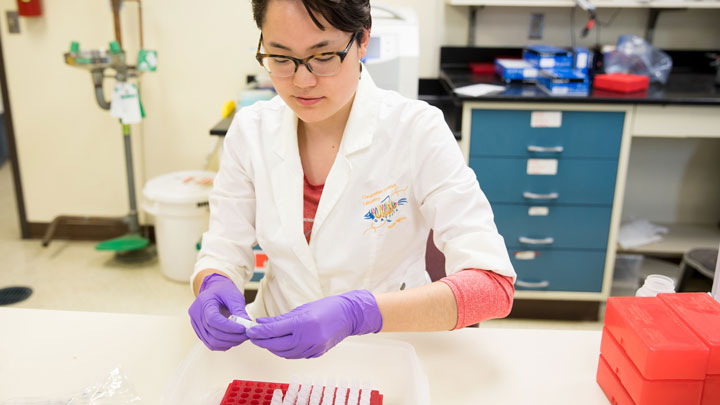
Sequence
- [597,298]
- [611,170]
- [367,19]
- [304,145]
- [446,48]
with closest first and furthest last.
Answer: [367,19] < [304,145] < [611,170] < [597,298] < [446,48]

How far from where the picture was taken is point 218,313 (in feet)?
3.11

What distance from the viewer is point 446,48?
289cm

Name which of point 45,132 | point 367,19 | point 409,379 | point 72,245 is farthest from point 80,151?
point 409,379

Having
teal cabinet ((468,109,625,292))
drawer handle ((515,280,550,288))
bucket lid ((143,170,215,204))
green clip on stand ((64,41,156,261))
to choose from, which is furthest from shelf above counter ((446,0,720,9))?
green clip on stand ((64,41,156,261))

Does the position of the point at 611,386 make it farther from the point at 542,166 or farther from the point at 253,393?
the point at 542,166

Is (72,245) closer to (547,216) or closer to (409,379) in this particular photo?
(547,216)

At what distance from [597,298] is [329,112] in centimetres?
186

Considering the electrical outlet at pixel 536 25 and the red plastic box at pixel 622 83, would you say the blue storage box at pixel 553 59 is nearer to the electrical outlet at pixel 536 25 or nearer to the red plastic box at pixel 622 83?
the red plastic box at pixel 622 83

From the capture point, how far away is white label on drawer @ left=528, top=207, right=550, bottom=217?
2428 mm

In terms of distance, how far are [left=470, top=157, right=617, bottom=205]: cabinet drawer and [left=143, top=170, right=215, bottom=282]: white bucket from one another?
1188 millimetres

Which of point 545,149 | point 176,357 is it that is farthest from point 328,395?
point 545,149

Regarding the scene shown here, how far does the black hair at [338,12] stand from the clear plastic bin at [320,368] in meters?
0.51

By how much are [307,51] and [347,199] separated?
305mm

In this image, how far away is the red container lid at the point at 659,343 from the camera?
30.8 inches
